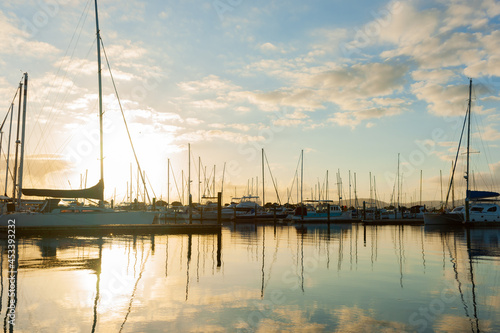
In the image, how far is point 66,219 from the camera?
31.9m

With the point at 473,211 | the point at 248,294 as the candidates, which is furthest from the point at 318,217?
the point at 248,294

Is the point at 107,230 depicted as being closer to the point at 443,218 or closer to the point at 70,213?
the point at 70,213

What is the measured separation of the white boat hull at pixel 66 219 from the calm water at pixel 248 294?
45.9 ft

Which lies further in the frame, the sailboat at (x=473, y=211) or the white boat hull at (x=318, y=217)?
the white boat hull at (x=318, y=217)

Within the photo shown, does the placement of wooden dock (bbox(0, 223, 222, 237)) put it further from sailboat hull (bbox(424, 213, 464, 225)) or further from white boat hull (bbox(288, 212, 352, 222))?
sailboat hull (bbox(424, 213, 464, 225))

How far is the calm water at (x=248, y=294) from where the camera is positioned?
8.03 meters

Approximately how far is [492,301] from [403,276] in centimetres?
403

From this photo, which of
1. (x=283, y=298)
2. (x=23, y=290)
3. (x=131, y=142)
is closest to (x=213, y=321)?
(x=283, y=298)

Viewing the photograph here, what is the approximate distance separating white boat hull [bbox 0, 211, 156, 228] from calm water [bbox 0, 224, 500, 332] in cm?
1398

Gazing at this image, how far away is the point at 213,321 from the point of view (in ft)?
27.0

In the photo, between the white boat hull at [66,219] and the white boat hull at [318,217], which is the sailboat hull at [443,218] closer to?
the white boat hull at [318,217]

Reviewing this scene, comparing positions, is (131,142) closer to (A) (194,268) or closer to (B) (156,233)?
(B) (156,233)

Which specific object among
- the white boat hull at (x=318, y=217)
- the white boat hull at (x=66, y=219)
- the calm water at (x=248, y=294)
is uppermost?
the white boat hull at (x=66, y=219)

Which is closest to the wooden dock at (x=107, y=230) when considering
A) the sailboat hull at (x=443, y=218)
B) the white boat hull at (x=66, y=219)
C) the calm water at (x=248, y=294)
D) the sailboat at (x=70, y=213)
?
the white boat hull at (x=66, y=219)
